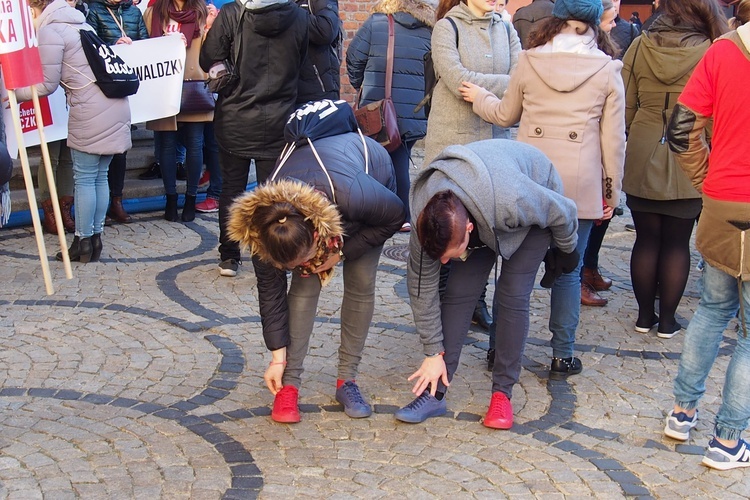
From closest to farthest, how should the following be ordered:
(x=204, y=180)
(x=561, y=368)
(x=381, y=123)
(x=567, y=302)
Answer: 1. (x=567, y=302)
2. (x=561, y=368)
3. (x=381, y=123)
4. (x=204, y=180)

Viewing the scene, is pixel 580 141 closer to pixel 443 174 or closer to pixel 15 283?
pixel 443 174

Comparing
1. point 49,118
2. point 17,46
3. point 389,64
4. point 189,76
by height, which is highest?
point 17,46

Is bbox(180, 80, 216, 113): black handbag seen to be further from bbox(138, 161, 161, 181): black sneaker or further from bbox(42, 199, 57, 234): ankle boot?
bbox(42, 199, 57, 234): ankle boot

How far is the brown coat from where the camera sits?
8.09 metres

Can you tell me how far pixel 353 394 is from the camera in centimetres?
447

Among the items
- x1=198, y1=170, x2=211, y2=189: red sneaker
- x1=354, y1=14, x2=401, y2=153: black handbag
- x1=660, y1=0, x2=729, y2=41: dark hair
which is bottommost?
x1=198, y1=170, x2=211, y2=189: red sneaker

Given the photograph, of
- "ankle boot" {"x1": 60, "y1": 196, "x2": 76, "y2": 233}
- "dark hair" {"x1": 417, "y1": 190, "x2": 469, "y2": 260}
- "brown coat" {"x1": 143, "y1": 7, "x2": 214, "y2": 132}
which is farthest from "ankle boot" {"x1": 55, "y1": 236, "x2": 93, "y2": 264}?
"dark hair" {"x1": 417, "y1": 190, "x2": 469, "y2": 260}

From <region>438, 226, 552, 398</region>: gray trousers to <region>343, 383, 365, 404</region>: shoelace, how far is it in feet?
1.38

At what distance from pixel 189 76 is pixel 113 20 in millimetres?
761

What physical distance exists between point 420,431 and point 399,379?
624mm

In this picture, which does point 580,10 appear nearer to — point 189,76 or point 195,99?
point 195,99

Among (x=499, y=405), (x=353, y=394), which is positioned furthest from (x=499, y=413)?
(x=353, y=394)

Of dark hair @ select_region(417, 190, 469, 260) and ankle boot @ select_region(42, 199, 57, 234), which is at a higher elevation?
dark hair @ select_region(417, 190, 469, 260)

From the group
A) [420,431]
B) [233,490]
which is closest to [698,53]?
[420,431]
